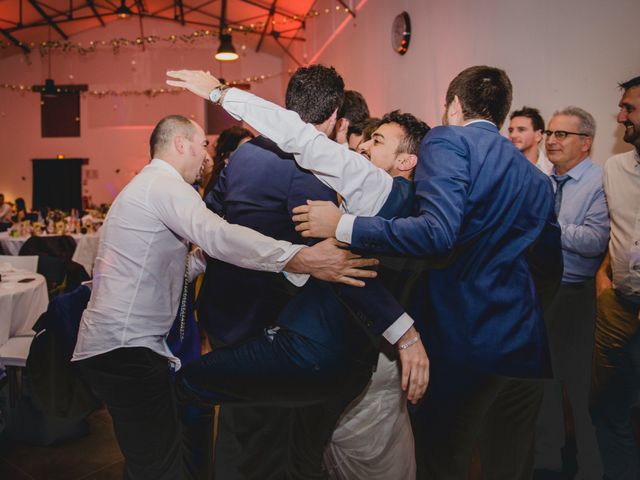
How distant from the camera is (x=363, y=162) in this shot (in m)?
1.48

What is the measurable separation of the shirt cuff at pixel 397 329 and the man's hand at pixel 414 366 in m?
0.02

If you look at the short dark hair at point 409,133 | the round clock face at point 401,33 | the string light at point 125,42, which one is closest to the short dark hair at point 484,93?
the short dark hair at point 409,133

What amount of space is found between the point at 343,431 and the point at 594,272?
4.76 feet

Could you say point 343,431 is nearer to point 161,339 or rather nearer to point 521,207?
point 161,339

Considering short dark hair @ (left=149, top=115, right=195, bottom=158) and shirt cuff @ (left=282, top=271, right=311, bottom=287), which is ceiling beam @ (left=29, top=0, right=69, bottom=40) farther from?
shirt cuff @ (left=282, top=271, right=311, bottom=287)

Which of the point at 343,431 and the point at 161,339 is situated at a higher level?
the point at 161,339

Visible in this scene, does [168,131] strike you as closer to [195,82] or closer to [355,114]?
[195,82]

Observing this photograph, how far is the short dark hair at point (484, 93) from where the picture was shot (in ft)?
5.31

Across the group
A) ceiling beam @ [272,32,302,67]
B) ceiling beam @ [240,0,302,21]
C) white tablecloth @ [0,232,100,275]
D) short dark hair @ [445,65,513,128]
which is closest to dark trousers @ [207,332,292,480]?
short dark hair @ [445,65,513,128]

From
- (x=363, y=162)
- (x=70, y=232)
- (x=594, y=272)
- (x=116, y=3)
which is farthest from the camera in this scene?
(x=116, y=3)

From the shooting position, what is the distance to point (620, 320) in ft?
7.52

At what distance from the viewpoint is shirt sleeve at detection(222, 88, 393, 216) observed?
147 centimetres

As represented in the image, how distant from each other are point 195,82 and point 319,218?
0.63 metres

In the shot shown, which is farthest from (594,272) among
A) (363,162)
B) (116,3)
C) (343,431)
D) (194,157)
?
(116,3)
